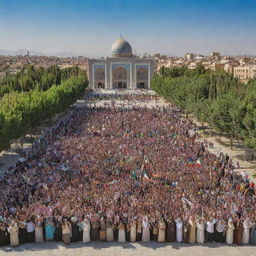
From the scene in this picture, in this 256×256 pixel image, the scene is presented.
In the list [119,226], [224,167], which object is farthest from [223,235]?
[224,167]

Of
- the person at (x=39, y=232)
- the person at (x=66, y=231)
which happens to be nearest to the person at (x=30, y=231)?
the person at (x=39, y=232)

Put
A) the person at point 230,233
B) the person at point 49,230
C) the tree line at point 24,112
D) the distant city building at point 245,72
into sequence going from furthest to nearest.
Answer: the distant city building at point 245,72 → the tree line at point 24,112 → the person at point 49,230 → the person at point 230,233

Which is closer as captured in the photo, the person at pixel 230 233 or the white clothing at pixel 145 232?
the person at pixel 230 233

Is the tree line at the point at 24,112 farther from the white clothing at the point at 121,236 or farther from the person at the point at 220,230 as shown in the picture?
the person at the point at 220,230

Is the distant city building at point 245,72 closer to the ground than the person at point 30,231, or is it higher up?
higher up

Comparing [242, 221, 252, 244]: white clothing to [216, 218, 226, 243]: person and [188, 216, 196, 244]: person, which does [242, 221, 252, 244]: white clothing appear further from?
[188, 216, 196, 244]: person

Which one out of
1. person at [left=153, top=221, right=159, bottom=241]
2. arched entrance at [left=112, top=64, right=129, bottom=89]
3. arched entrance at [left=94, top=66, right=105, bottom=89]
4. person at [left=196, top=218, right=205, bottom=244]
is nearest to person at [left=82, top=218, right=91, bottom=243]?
person at [left=153, top=221, right=159, bottom=241]

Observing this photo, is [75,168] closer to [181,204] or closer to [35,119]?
[181,204]
